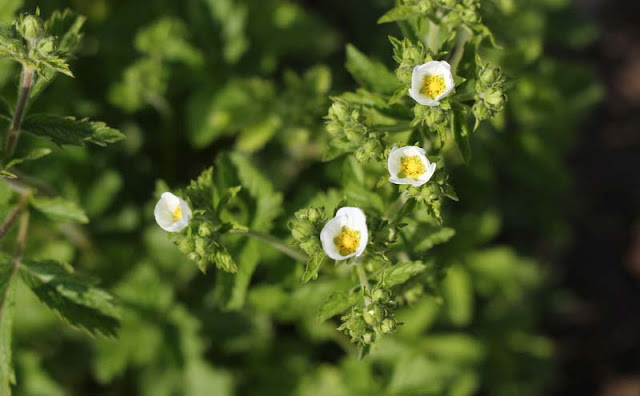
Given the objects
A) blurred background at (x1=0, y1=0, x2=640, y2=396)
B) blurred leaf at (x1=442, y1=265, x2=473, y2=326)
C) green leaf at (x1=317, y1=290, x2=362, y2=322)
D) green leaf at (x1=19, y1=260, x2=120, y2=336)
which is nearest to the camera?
green leaf at (x1=317, y1=290, x2=362, y2=322)

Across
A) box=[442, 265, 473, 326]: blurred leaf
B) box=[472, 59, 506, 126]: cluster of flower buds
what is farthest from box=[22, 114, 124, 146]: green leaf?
box=[442, 265, 473, 326]: blurred leaf

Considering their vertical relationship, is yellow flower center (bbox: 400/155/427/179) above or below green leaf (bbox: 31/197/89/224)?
below

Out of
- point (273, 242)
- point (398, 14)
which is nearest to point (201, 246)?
point (273, 242)

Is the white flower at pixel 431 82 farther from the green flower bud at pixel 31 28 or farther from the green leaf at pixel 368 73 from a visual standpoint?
the green flower bud at pixel 31 28

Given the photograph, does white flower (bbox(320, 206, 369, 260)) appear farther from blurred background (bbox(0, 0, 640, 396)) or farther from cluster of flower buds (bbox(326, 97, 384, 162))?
blurred background (bbox(0, 0, 640, 396))

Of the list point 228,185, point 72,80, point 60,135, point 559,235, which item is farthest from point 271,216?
point 559,235

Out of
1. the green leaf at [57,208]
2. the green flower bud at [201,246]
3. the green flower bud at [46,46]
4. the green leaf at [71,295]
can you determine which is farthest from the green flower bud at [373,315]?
the green flower bud at [46,46]
